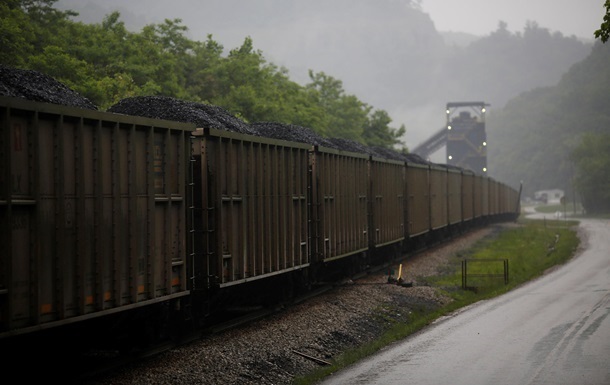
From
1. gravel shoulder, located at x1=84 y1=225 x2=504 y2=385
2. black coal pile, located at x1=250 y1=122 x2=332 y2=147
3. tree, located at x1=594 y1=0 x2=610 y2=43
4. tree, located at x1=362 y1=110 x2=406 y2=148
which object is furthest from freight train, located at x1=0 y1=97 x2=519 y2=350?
tree, located at x1=362 y1=110 x2=406 y2=148

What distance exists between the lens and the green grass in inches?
583

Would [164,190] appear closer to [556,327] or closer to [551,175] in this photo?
[556,327]

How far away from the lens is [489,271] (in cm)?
2919

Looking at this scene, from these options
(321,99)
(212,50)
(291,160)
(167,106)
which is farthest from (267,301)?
(321,99)

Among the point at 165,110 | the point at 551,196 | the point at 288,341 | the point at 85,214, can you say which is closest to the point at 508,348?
the point at 288,341

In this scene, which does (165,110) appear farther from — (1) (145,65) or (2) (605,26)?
(1) (145,65)

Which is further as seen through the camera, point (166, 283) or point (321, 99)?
point (321, 99)

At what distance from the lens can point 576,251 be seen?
43.3 m

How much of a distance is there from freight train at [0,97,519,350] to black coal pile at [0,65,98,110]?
6.41 feet

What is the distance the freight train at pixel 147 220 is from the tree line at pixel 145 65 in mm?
19881

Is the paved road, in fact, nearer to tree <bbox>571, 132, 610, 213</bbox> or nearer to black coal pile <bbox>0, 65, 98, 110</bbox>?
black coal pile <bbox>0, 65, 98, 110</bbox>

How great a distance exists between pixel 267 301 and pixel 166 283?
552 cm

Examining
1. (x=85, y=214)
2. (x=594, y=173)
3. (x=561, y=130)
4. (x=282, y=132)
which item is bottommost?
→ (x=85, y=214)

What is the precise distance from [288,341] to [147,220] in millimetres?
4125
